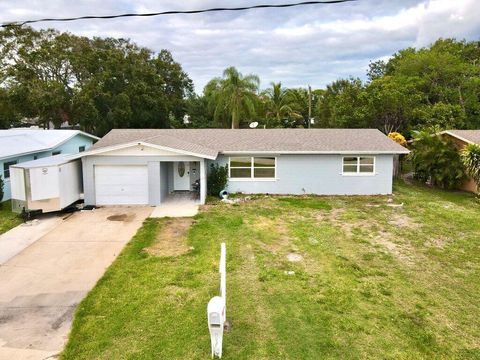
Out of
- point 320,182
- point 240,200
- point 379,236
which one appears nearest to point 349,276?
point 379,236

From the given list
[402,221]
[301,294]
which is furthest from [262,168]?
[301,294]

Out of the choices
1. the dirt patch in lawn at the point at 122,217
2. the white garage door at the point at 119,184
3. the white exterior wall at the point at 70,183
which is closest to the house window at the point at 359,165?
the white garage door at the point at 119,184

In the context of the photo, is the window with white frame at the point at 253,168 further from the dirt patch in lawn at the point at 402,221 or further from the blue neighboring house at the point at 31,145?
the blue neighboring house at the point at 31,145

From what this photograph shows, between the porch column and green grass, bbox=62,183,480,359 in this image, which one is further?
the porch column

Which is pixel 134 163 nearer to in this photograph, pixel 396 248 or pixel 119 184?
pixel 119 184

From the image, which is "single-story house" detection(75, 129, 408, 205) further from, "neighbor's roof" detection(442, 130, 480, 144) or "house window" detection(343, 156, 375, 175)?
"neighbor's roof" detection(442, 130, 480, 144)

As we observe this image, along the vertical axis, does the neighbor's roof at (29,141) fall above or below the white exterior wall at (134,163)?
above

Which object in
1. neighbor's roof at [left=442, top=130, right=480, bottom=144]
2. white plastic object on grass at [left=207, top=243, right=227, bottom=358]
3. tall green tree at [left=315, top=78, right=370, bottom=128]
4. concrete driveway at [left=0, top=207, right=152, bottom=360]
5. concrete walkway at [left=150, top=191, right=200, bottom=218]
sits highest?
tall green tree at [left=315, top=78, right=370, bottom=128]

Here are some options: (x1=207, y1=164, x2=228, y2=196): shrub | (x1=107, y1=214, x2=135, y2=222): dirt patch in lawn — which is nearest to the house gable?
(x1=207, y1=164, x2=228, y2=196): shrub
